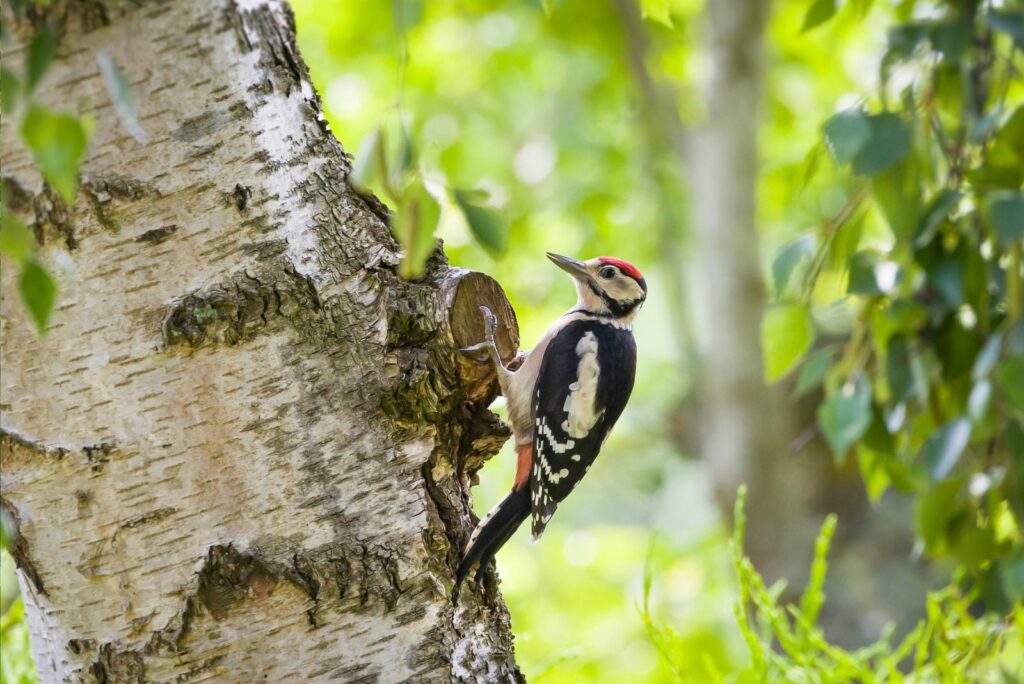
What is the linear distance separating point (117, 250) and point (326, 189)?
0.82 feet

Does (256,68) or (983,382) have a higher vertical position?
(256,68)

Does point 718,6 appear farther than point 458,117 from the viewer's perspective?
No

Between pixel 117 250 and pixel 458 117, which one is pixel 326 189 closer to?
pixel 117 250

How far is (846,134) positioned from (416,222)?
893mm

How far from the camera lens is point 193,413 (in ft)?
3.41

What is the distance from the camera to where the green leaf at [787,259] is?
151 centimetres

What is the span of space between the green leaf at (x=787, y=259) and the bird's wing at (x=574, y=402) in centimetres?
51

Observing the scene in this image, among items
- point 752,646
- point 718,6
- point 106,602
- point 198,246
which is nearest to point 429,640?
point 106,602

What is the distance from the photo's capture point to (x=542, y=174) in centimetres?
419

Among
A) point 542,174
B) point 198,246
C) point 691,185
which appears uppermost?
point 542,174

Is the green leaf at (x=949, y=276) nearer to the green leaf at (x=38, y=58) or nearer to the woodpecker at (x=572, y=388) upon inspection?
the woodpecker at (x=572, y=388)

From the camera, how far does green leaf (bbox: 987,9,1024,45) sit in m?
1.39

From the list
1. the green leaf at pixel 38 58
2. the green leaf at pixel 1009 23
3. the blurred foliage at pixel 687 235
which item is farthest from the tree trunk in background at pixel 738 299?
the green leaf at pixel 38 58

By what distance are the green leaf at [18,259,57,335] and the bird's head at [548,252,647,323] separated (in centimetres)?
155
